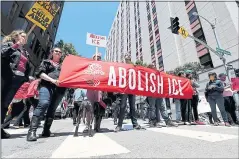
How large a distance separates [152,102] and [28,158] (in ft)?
14.7

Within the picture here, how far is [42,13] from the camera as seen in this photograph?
4.98m

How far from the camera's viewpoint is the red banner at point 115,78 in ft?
14.4

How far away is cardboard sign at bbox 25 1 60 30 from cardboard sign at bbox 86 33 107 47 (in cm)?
144

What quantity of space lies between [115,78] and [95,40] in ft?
6.67

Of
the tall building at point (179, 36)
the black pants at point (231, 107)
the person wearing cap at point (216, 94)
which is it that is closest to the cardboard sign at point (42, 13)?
the person wearing cap at point (216, 94)

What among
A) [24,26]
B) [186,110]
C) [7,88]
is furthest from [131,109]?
[24,26]

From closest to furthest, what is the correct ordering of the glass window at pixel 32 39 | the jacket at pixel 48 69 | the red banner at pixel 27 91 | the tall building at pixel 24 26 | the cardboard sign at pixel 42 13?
the jacket at pixel 48 69, the cardboard sign at pixel 42 13, the red banner at pixel 27 91, the tall building at pixel 24 26, the glass window at pixel 32 39

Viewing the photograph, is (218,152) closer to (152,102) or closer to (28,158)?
(28,158)

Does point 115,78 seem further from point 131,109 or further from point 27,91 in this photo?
point 27,91

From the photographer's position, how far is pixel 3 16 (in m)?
17.2

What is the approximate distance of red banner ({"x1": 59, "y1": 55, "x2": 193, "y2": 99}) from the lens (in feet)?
14.4

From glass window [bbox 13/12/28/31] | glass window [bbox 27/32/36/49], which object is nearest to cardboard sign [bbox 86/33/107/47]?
glass window [bbox 13/12/28/31]

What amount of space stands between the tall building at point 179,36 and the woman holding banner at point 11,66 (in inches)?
616

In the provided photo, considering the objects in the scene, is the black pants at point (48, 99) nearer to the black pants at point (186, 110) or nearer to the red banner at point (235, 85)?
the black pants at point (186, 110)
